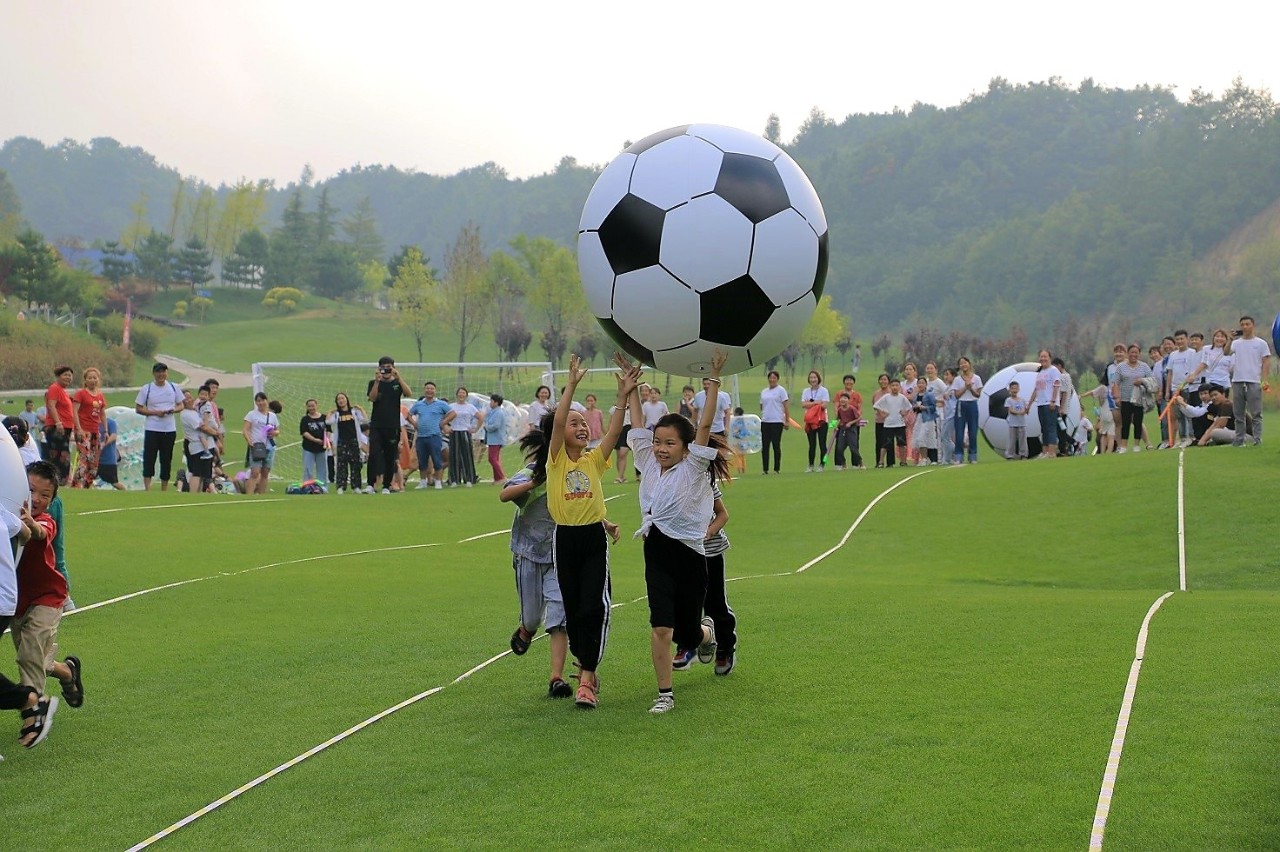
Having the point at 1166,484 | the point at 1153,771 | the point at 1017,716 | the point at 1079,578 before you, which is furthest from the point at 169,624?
the point at 1166,484

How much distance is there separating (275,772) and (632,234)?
304 cm

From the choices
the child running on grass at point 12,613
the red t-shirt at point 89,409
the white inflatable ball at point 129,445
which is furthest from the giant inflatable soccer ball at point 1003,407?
the child running on grass at point 12,613

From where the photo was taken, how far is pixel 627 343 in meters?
6.62

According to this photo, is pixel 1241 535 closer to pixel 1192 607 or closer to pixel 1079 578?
pixel 1079 578

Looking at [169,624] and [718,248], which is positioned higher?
[718,248]

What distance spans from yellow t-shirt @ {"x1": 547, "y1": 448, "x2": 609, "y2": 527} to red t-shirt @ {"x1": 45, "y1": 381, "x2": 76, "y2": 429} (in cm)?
1222

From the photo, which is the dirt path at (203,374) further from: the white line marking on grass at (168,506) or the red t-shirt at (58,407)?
the white line marking on grass at (168,506)

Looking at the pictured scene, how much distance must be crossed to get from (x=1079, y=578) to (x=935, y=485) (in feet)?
15.4

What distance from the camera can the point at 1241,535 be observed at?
13406mm

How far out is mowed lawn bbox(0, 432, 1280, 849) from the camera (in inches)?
198

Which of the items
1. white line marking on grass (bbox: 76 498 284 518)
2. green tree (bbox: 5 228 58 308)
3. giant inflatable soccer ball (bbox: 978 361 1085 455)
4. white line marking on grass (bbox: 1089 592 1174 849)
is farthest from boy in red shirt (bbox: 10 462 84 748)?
green tree (bbox: 5 228 58 308)

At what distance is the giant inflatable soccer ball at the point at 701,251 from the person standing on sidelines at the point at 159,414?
13.1 metres

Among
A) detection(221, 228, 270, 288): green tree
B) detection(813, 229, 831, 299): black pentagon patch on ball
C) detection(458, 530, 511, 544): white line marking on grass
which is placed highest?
detection(221, 228, 270, 288): green tree

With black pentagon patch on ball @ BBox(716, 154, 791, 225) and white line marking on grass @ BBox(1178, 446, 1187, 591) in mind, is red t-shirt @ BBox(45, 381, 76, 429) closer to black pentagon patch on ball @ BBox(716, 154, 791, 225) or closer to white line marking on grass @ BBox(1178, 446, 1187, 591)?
black pentagon patch on ball @ BBox(716, 154, 791, 225)
